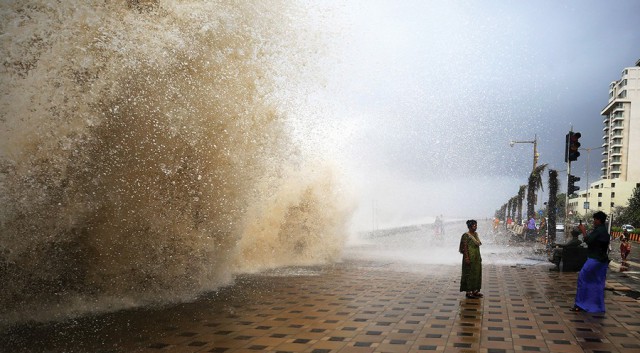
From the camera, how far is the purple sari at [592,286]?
795 centimetres

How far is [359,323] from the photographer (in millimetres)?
7332

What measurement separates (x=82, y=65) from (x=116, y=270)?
3.61 metres

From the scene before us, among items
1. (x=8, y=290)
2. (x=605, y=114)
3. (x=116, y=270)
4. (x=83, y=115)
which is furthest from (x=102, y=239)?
(x=605, y=114)

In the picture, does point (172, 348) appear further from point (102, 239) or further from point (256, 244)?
point (256, 244)

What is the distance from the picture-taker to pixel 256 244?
16.3 metres

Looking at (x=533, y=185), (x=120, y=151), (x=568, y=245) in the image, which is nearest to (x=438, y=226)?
(x=533, y=185)

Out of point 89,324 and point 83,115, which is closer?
point 89,324

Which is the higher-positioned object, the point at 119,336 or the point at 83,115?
the point at 83,115

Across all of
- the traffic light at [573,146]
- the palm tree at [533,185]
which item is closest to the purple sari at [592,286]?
the traffic light at [573,146]

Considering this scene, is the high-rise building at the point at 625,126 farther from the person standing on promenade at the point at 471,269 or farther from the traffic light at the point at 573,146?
the person standing on promenade at the point at 471,269

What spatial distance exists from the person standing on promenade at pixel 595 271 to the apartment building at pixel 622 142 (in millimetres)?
109102

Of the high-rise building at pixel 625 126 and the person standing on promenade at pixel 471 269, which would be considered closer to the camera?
the person standing on promenade at pixel 471 269

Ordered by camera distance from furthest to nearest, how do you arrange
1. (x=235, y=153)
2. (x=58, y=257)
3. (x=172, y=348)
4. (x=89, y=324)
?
(x=235, y=153) < (x=58, y=257) < (x=89, y=324) < (x=172, y=348)

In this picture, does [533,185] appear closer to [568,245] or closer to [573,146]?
[573,146]
